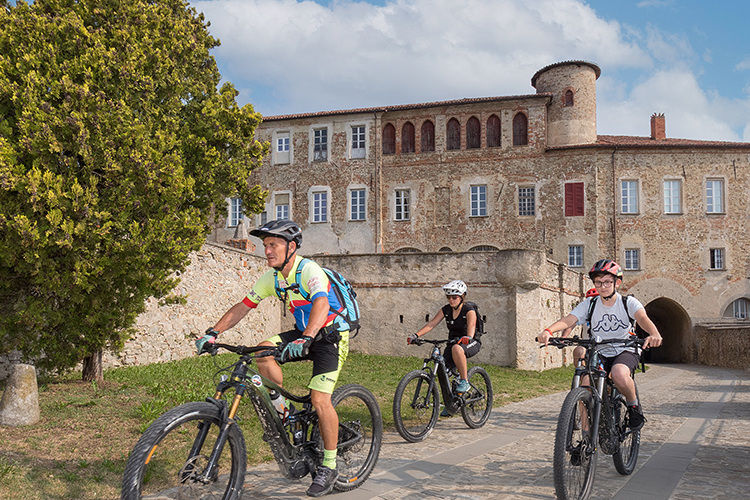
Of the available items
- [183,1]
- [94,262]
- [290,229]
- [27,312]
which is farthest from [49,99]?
[290,229]

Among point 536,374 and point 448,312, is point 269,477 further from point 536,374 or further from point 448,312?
point 536,374

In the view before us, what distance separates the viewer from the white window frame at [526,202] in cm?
3438

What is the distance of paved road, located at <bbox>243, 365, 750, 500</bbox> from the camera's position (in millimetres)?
4898

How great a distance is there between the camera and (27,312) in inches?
350

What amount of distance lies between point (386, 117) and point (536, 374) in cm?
2071

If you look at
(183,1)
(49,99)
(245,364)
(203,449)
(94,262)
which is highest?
(183,1)

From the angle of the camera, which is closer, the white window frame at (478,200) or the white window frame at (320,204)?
the white window frame at (478,200)

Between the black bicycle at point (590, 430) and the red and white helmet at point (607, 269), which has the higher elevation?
the red and white helmet at point (607, 269)

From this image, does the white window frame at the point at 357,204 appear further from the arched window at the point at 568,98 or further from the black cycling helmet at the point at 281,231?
the black cycling helmet at the point at 281,231

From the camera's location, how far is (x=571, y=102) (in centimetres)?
3528

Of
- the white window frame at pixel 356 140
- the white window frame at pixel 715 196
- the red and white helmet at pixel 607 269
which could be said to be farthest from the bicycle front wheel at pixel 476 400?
the white window frame at pixel 715 196

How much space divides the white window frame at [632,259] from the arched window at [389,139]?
14.2 meters

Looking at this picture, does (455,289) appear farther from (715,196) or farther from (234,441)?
(715,196)

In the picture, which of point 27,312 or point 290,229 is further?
point 27,312
